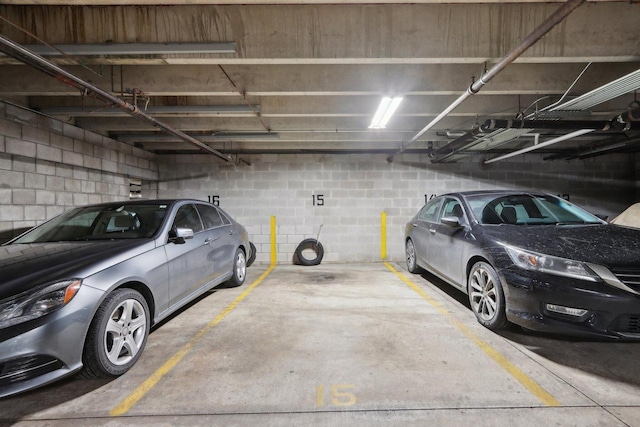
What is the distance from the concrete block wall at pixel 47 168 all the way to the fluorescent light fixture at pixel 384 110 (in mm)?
5128

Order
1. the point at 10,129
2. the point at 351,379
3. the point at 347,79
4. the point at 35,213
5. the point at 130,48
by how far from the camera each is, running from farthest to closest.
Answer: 1. the point at 35,213
2. the point at 10,129
3. the point at 347,79
4. the point at 130,48
5. the point at 351,379

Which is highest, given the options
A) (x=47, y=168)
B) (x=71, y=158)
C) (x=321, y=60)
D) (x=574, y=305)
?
(x=321, y=60)

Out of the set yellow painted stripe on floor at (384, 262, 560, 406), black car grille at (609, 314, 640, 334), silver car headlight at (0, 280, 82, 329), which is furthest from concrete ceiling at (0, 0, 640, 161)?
yellow painted stripe on floor at (384, 262, 560, 406)

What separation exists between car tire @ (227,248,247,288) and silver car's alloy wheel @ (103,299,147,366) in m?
2.09

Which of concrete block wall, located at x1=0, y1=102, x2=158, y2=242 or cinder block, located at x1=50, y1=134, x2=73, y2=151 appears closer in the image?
concrete block wall, located at x1=0, y1=102, x2=158, y2=242

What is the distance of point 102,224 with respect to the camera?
10.2 feet

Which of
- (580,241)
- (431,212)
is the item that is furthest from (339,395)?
(431,212)

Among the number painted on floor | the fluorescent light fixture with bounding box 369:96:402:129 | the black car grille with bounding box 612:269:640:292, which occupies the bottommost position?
the number painted on floor

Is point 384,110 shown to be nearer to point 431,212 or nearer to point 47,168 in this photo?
point 431,212

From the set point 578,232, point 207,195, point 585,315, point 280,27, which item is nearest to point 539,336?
point 585,315

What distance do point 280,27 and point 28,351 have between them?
3251 mm

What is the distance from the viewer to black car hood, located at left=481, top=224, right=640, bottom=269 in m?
2.30

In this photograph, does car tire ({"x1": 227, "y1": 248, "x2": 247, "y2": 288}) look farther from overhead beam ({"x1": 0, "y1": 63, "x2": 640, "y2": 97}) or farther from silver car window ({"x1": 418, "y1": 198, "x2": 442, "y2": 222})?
silver car window ({"x1": 418, "y1": 198, "x2": 442, "y2": 222})

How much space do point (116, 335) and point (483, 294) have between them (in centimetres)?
342
